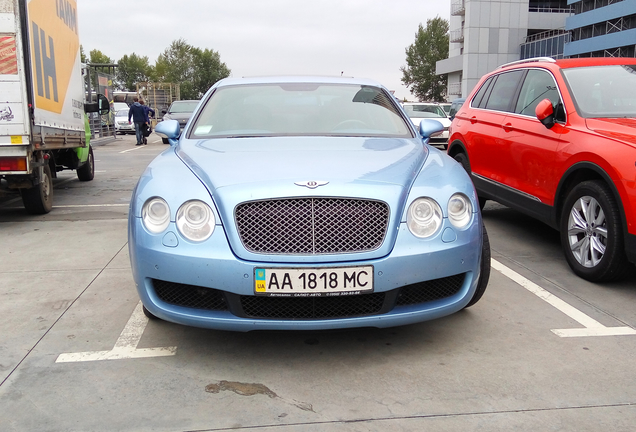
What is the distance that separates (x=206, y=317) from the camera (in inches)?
119

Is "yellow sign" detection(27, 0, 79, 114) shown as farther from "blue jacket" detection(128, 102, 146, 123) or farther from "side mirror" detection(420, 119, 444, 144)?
"blue jacket" detection(128, 102, 146, 123)

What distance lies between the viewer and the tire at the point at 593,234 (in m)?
4.29

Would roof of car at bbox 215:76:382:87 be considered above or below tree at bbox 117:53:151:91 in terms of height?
below

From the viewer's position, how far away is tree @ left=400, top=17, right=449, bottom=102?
89.1m

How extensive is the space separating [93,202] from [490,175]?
5.42m

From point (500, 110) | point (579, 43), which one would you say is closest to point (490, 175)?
point (500, 110)

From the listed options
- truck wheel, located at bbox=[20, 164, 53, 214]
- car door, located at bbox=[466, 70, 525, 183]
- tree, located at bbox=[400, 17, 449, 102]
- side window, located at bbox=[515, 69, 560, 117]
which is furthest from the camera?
tree, located at bbox=[400, 17, 449, 102]

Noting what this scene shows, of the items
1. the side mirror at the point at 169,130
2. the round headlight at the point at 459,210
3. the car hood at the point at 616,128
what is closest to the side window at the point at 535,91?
the car hood at the point at 616,128

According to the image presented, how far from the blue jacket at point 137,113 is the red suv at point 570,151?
59.1 ft

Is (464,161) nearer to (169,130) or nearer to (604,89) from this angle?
(604,89)

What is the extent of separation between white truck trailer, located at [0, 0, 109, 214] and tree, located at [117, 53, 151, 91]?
11593cm

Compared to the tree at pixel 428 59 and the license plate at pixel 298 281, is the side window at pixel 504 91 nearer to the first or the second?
the license plate at pixel 298 281

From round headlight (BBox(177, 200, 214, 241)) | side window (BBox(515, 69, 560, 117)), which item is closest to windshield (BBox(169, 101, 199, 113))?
side window (BBox(515, 69, 560, 117))

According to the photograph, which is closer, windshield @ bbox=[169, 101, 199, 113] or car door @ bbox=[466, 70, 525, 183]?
car door @ bbox=[466, 70, 525, 183]
